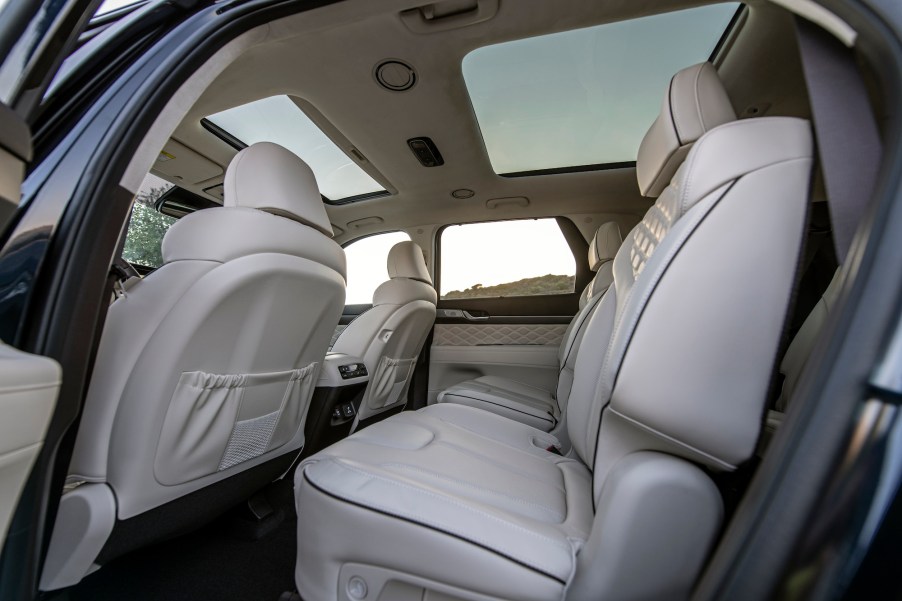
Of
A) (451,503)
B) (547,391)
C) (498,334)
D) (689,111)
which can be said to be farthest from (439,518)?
(498,334)

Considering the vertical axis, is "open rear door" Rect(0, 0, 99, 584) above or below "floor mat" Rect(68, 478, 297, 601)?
above

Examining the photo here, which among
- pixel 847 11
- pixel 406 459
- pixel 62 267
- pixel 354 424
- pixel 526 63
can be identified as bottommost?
pixel 354 424

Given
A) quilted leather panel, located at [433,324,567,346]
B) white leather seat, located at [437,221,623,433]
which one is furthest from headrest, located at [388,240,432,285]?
quilted leather panel, located at [433,324,567,346]

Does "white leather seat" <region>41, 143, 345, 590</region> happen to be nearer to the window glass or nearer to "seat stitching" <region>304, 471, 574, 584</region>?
"seat stitching" <region>304, 471, 574, 584</region>

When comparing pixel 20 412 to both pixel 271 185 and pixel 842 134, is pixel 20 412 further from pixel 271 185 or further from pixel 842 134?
pixel 842 134

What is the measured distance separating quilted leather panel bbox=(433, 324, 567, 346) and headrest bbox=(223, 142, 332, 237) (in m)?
2.06

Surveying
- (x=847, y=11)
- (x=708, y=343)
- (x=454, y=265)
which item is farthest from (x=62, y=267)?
(x=454, y=265)

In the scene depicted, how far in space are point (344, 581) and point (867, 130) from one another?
3.45 ft

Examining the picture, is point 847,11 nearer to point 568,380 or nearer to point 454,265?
point 568,380

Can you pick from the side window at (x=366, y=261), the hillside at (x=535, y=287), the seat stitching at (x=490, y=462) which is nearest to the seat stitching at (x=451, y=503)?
the seat stitching at (x=490, y=462)

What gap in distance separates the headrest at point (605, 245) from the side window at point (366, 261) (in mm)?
1570

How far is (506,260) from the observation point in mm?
3168

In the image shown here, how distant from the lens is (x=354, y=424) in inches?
80.1

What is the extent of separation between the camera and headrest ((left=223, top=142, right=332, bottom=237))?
102 cm
